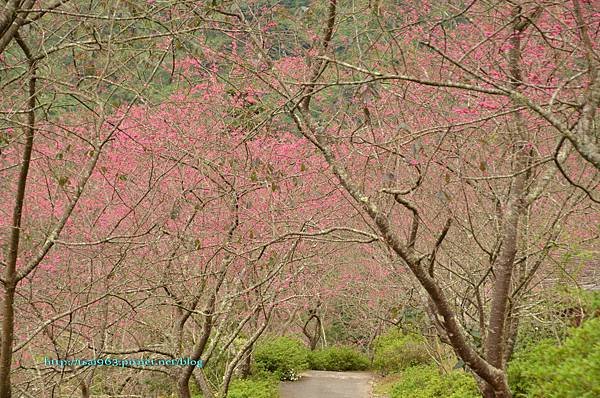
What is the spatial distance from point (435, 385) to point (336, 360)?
9075mm

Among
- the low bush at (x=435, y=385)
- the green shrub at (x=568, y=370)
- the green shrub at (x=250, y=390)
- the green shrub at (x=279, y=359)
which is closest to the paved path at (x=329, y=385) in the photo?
the green shrub at (x=279, y=359)

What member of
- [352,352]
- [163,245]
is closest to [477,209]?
[163,245]

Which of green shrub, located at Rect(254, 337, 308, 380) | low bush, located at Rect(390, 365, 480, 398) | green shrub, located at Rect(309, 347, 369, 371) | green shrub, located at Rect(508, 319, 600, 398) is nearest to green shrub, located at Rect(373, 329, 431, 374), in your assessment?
low bush, located at Rect(390, 365, 480, 398)

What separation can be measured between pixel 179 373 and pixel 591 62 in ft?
16.5

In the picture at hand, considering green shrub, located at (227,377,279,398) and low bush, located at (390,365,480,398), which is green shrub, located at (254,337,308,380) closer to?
green shrub, located at (227,377,279,398)

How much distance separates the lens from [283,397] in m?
14.9

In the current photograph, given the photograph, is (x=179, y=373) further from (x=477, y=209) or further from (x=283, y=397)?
(x=283, y=397)

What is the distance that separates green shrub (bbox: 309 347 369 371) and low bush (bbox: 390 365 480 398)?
366 cm

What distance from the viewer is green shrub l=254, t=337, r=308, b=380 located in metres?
17.0

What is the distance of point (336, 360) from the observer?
20219 millimetres

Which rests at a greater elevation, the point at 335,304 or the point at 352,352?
the point at 335,304

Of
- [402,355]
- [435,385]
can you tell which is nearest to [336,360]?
[402,355]

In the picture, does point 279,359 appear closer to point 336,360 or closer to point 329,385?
point 329,385

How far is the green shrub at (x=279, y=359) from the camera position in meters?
17.0
